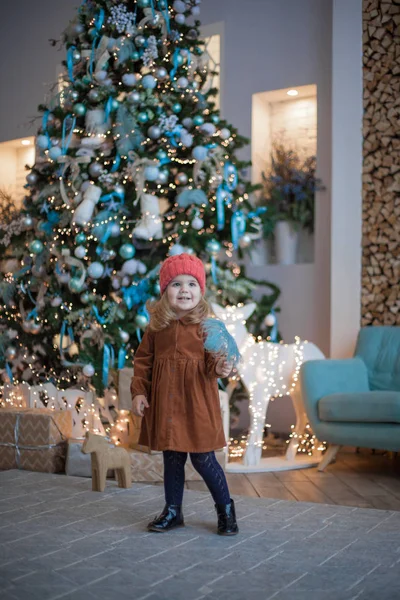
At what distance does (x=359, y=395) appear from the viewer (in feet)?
12.3

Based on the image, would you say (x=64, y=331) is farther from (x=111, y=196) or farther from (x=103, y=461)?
(x=103, y=461)

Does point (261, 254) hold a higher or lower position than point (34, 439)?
higher

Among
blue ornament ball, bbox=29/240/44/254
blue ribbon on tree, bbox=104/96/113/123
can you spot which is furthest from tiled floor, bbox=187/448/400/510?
blue ribbon on tree, bbox=104/96/113/123

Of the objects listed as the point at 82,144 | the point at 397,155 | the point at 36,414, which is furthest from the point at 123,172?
the point at 397,155

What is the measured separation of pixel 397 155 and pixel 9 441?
300cm

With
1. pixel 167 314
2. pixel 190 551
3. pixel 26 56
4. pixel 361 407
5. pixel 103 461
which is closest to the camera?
pixel 190 551

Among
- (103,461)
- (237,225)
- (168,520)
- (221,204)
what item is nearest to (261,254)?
(237,225)

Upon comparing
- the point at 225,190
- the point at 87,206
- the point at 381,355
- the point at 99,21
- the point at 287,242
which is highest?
the point at 99,21

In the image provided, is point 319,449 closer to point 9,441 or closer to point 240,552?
point 9,441

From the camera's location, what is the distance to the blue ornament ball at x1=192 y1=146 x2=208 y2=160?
4.11 metres

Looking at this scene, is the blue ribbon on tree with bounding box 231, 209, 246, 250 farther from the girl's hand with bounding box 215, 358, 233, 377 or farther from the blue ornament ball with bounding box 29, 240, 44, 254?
the girl's hand with bounding box 215, 358, 233, 377

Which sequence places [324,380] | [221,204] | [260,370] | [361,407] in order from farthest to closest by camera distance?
[221,204] < [260,370] < [324,380] < [361,407]

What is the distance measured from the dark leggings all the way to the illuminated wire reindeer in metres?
1.46

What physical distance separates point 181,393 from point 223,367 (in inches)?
7.2
